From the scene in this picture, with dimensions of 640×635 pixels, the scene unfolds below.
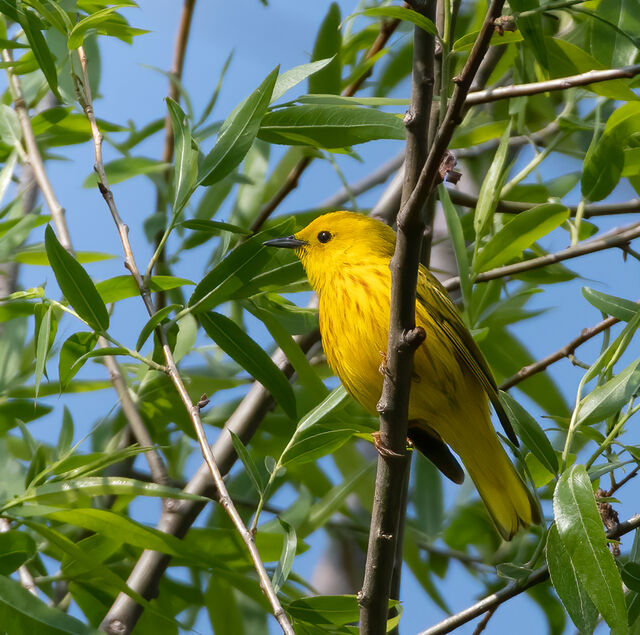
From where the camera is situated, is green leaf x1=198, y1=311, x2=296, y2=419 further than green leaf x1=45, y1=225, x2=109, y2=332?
Yes

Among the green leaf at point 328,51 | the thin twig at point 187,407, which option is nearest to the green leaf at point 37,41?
the thin twig at point 187,407

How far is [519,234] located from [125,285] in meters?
1.06

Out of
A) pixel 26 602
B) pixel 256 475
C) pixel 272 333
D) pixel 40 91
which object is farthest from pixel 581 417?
pixel 40 91

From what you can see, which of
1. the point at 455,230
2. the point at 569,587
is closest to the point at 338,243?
the point at 455,230

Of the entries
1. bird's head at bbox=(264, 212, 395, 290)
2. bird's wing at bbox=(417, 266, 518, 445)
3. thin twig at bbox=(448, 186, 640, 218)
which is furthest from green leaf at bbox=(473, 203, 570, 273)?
bird's head at bbox=(264, 212, 395, 290)

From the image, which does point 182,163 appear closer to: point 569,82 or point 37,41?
point 37,41

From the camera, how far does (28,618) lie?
75.9 inches

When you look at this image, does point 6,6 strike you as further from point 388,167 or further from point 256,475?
point 388,167

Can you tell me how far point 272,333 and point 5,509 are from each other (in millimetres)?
843

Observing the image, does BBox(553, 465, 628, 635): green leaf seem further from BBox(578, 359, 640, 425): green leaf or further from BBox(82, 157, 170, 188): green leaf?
BBox(82, 157, 170, 188): green leaf

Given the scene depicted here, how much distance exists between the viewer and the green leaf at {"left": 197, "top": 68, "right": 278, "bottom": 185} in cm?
212

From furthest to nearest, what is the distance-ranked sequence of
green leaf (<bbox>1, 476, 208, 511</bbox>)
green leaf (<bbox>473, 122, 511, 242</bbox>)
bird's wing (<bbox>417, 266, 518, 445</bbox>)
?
bird's wing (<bbox>417, 266, 518, 445</bbox>)
green leaf (<bbox>473, 122, 511, 242</bbox>)
green leaf (<bbox>1, 476, 208, 511</bbox>)

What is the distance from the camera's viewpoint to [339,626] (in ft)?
6.96

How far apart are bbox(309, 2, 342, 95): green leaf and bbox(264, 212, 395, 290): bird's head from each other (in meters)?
0.52
